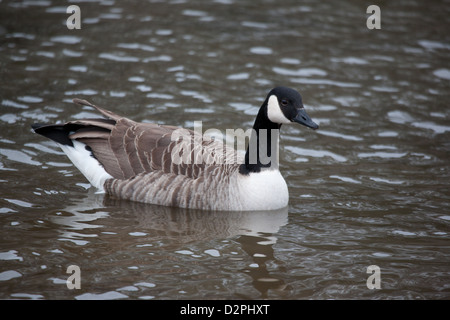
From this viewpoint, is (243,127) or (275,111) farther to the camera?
(243,127)

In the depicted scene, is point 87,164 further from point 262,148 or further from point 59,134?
point 262,148

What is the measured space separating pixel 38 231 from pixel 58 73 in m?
6.01

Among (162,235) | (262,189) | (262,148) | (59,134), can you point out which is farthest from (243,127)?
(162,235)

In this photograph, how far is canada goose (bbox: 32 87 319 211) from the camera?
923 cm

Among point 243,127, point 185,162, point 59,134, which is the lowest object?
point 185,162

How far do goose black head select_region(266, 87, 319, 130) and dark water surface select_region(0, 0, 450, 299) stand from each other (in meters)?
1.43

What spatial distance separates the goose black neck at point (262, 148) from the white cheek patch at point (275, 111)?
164mm

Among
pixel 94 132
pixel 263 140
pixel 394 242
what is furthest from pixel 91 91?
pixel 394 242

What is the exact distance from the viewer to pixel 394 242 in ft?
27.7

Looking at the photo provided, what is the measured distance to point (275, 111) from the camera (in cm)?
898

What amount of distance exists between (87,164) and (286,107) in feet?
10.6

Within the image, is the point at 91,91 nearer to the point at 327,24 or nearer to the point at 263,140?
the point at 263,140

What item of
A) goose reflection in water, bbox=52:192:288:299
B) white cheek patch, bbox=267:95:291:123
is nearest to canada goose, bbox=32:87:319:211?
white cheek patch, bbox=267:95:291:123

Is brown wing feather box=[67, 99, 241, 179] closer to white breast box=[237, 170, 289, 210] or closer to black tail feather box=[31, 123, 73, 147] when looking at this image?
black tail feather box=[31, 123, 73, 147]
